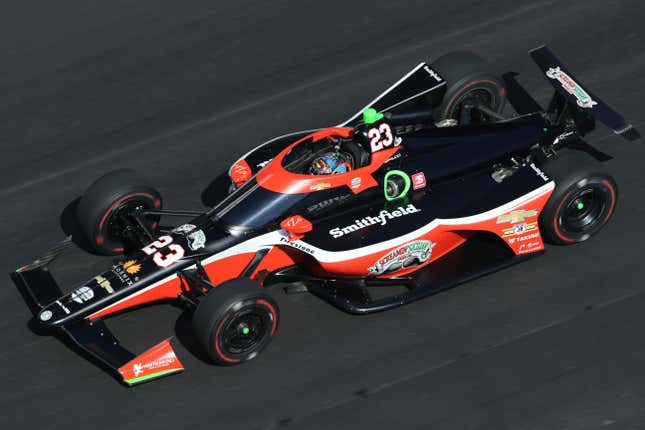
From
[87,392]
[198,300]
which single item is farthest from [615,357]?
[87,392]

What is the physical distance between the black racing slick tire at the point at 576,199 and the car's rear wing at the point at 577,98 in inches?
20.2

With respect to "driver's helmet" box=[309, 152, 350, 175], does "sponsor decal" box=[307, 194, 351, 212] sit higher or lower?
lower

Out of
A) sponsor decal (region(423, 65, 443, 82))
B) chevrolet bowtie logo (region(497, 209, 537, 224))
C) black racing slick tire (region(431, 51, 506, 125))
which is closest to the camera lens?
chevrolet bowtie logo (region(497, 209, 537, 224))

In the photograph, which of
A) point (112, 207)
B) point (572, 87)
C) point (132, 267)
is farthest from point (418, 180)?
point (112, 207)

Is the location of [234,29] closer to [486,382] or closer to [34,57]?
[34,57]

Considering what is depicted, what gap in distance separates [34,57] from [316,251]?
9.06 metres

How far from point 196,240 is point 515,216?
3843 millimetres

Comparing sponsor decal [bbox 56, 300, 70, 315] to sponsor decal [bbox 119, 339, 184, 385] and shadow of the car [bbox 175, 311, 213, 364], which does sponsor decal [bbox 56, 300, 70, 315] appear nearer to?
sponsor decal [bbox 119, 339, 184, 385]

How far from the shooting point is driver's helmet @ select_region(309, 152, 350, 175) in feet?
40.0

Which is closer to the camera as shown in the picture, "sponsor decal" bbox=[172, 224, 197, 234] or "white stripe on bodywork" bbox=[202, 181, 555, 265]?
"white stripe on bodywork" bbox=[202, 181, 555, 265]

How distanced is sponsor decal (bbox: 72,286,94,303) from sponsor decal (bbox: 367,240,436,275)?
325cm

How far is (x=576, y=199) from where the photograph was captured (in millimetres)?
Answer: 12469

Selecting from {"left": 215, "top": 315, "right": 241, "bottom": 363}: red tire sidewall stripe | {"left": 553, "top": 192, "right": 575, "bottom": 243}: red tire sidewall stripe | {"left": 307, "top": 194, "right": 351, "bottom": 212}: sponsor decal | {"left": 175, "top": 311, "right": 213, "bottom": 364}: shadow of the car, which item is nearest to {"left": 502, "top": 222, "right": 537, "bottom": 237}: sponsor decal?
{"left": 553, "top": 192, "right": 575, "bottom": 243}: red tire sidewall stripe

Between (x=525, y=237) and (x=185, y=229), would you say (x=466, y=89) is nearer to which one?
(x=525, y=237)
